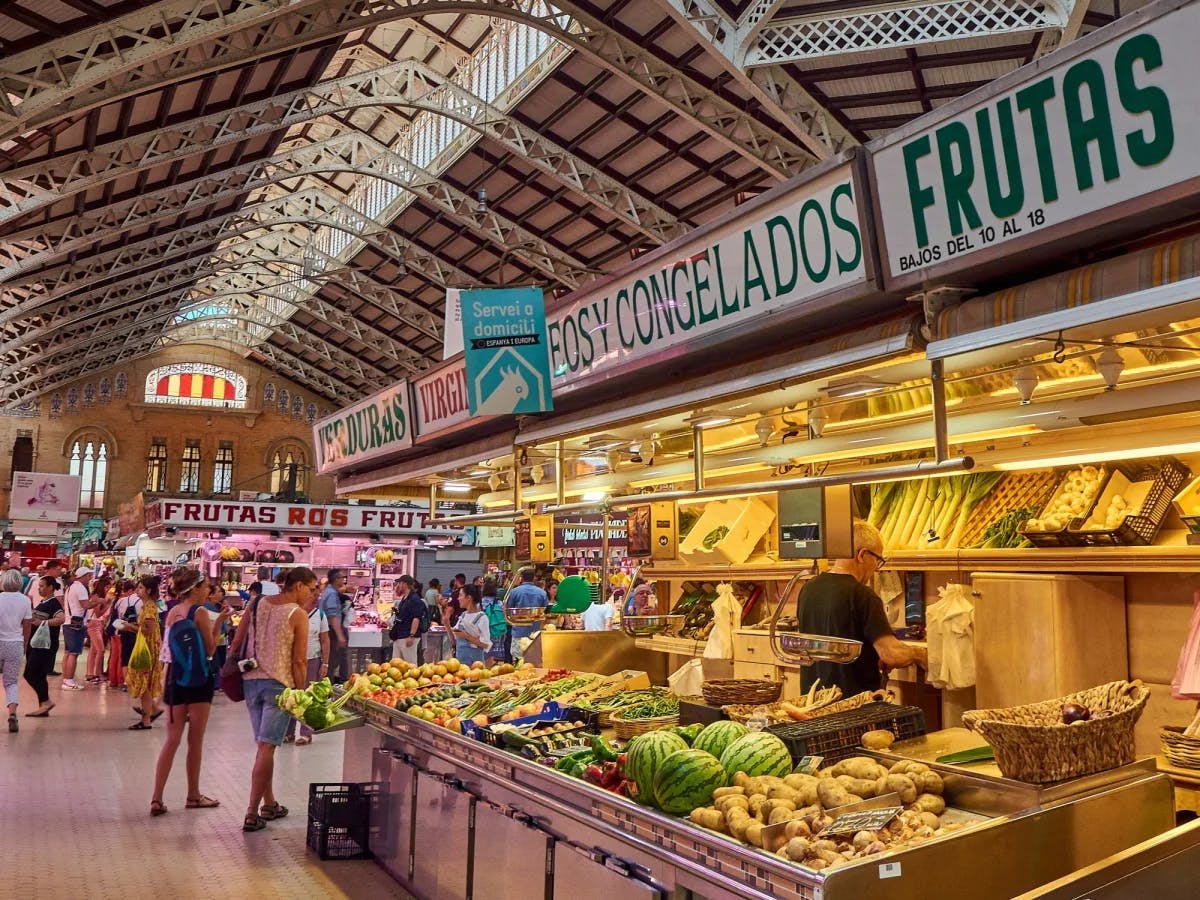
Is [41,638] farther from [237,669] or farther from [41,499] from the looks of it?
[41,499]

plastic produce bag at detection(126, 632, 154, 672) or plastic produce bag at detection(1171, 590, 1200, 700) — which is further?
plastic produce bag at detection(126, 632, 154, 672)

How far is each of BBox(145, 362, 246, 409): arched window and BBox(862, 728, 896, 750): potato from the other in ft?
121

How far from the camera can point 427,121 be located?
735 inches

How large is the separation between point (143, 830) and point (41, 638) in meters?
5.24

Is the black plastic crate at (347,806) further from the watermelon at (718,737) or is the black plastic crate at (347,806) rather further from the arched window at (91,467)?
the arched window at (91,467)

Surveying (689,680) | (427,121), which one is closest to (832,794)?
(689,680)

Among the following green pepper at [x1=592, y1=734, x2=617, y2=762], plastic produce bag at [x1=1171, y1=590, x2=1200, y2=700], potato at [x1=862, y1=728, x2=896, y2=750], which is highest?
plastic produce bag at [x1=1171, y1=590, x2=1200, y2=700]

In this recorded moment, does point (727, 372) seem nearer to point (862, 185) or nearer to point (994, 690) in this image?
point (862, 185)

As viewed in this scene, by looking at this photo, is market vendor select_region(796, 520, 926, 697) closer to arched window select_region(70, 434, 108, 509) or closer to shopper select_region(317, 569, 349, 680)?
shopper select_region(317, 569, 349, 680)

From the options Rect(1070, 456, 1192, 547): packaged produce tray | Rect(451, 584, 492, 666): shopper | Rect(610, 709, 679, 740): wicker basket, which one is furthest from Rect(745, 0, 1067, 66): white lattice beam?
Rect(610, 709, 679, 740): wicker basket

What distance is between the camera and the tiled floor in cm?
493

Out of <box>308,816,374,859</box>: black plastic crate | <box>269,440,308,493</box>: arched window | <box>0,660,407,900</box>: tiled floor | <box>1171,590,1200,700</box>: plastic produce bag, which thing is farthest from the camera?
<box>269,440,308,493</box>: arched window

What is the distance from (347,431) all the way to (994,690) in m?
5.07

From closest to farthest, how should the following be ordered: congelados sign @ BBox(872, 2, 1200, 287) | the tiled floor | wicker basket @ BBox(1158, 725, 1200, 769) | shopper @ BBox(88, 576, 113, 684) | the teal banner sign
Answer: congelados sign @ BBox(872, 2, 1200, 287) < wicker basket @ BBox(1158, 725, 1200, 769) < the teal banner sign < the tiled floor < shopper @ BBox(88, 576, 113, 684)
